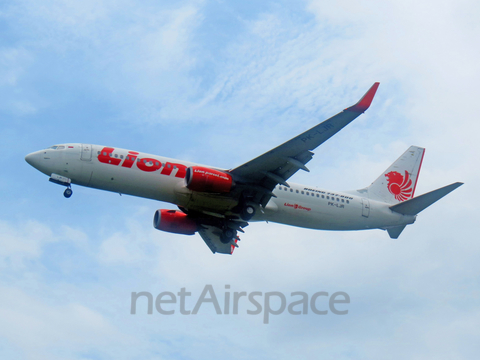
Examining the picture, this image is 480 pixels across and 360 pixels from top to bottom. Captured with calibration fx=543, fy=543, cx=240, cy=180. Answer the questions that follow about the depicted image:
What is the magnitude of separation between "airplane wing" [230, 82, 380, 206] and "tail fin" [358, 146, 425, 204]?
1029 centimetres

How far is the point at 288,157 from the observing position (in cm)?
3180

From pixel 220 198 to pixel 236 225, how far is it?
4.06m

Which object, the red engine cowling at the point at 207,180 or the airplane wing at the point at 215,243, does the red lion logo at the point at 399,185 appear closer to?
the airplane wing at the point at 215,243

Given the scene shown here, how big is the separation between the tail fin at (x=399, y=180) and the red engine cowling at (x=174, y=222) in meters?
13.3

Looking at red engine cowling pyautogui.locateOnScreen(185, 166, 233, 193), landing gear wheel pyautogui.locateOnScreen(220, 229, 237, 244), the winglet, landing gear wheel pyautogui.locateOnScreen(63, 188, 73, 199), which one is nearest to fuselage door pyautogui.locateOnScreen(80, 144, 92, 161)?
landing gear wheel pyautogui.locateOnScreen(63, 188, 73, 199)

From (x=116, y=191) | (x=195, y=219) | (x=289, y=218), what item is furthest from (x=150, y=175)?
(x=289, y=218)

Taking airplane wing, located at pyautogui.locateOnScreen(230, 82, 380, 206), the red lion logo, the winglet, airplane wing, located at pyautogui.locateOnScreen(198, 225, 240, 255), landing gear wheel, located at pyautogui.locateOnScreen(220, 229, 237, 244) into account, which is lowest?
landing gear wheel, located at pyautogui.locateOnScreen(220, 229, 237, 244)

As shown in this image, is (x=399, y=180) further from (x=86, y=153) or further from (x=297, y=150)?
(x=86, y=153)

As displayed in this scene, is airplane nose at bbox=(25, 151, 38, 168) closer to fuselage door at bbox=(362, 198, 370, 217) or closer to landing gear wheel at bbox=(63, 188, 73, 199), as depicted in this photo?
landing gear wheel at bbox=(63, 188, 73, 199)

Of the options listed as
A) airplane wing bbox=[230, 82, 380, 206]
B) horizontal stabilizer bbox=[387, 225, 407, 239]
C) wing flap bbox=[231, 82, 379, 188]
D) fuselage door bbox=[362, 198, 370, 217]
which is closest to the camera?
wing flap bbox=[231, 82, 379, 188]

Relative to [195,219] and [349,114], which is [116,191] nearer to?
[195,219]

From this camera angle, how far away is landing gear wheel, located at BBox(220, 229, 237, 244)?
37422mm

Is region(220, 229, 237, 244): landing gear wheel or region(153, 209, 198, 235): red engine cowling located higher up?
region(153, 209, 198, 235): red engine cowling

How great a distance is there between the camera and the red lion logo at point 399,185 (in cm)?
4194
